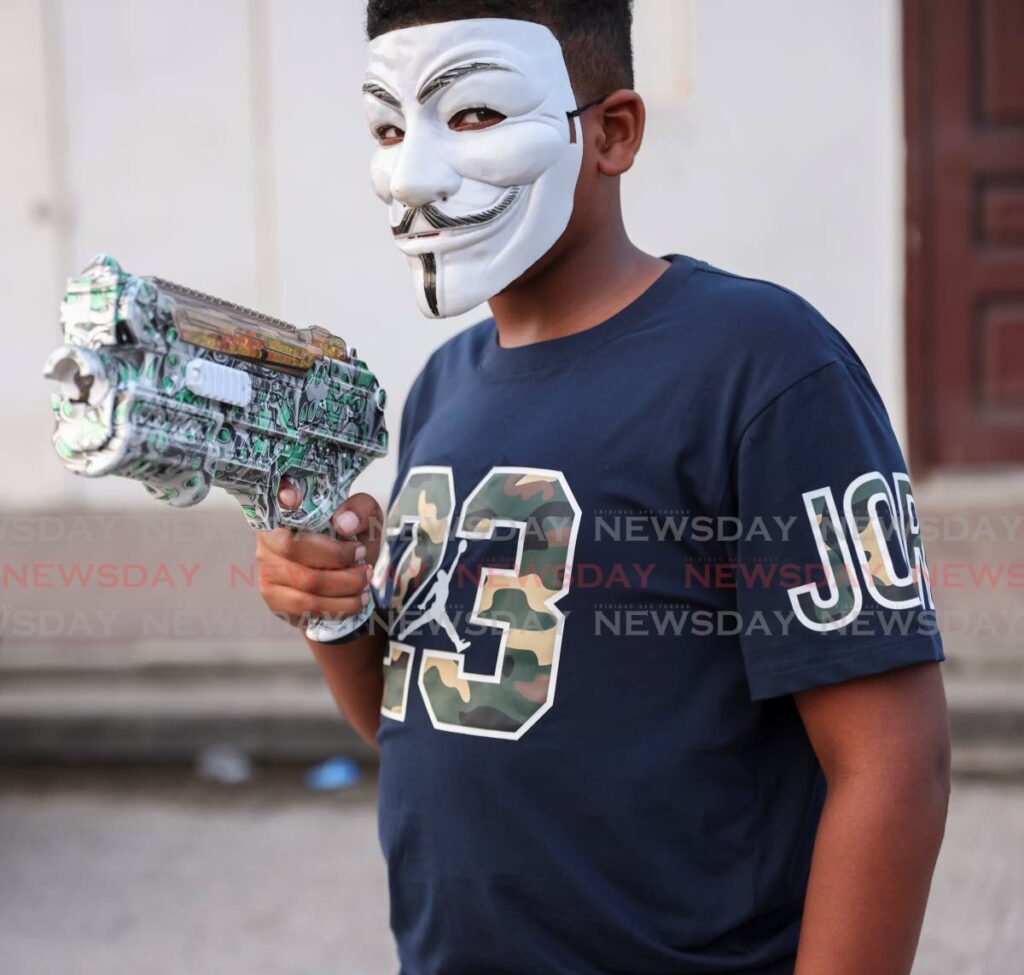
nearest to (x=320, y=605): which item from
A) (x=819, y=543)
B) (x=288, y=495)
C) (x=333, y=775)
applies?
(x=288, y=495)

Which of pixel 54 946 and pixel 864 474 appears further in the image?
pixel 54 946

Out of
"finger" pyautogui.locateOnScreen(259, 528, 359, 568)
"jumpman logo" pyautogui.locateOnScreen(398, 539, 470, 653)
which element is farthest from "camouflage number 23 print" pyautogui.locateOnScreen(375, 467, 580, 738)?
"finger" pyautogui.locateOnScreen(259, 528, 359, 568)

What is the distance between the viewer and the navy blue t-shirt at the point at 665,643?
1.35m

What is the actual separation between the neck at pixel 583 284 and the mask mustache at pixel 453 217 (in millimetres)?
87

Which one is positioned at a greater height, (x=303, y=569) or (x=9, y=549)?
(x=303, y=569)

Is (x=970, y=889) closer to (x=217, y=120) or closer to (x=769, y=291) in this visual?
(x=769, y=291)

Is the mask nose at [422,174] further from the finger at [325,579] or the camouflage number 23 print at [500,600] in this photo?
the finger at [325,579]

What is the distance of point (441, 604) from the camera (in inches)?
62.6

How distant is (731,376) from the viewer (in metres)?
1.40

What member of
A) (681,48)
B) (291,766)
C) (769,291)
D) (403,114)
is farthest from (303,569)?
(681,48)

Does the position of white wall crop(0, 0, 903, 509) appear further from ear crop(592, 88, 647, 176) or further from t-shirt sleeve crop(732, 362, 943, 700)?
t-shirt sleeve crop(732, 362, 943, 700)

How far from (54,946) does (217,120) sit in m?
3.85

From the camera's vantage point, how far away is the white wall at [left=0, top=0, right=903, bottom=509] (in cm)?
561

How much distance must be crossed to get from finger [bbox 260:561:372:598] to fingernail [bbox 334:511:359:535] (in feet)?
0.16
